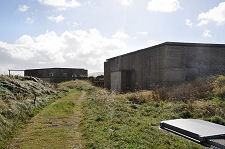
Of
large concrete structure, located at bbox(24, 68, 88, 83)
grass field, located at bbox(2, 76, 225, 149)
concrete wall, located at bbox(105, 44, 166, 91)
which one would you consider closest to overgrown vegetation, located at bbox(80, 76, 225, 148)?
grass field, located at bbox(2, 76, 225, 149)

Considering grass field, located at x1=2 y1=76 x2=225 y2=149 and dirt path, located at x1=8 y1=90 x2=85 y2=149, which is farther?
dirt path, located at x1=8 y1=90 x2=85 y2=149

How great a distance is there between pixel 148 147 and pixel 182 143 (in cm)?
83

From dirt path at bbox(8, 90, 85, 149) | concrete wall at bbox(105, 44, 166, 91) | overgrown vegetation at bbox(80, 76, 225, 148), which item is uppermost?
concrete wall at bbox(105, 44, 166, 91)

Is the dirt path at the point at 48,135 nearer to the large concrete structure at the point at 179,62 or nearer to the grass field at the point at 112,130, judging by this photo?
A: the grass field at the point at 112,130

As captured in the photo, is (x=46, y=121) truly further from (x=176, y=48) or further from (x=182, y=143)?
(x=176, y=48)

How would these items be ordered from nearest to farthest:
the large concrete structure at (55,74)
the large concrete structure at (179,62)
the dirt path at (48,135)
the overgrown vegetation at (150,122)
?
the overgrown vegetation at (150,122), the dirt path at (48,135), the large concrete structure at (179,62), the large concrete structure at (55,74)

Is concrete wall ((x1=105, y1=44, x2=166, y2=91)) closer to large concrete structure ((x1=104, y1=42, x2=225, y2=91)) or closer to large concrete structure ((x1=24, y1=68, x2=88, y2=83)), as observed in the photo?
large concrete structure ((x1=104, y1=42, x2=225, y2=91))

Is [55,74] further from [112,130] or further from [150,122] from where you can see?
[112,130]

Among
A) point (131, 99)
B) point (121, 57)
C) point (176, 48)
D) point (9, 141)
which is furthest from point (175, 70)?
point (9, 141)

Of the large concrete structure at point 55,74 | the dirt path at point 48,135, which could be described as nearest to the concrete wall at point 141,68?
the dirt path at point 48,135

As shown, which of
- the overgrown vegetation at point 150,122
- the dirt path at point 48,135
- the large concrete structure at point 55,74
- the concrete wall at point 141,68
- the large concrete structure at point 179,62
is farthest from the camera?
the large concrete structure at point 55,74

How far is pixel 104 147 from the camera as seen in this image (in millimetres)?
4137

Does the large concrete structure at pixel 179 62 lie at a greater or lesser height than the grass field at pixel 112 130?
greater

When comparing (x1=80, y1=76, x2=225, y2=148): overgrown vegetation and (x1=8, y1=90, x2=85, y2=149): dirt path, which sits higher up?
(x1=80, y1=76, x2=225, y2=148): overgrown vegetation
